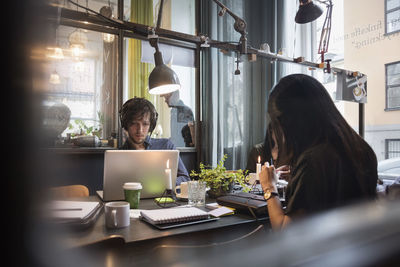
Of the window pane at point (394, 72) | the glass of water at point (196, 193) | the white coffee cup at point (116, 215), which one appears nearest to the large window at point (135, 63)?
the glass of water at point (196, 193)

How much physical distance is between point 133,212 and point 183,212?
0.26m

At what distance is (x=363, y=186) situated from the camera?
0.55m

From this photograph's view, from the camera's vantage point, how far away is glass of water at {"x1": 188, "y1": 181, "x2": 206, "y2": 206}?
1.36 metres

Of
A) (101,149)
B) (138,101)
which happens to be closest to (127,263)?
(138,101)

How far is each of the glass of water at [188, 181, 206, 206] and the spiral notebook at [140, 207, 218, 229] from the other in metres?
0.21

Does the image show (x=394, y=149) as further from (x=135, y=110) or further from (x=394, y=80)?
(x=135, y=110)

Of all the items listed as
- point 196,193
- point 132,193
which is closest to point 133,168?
point 132,193

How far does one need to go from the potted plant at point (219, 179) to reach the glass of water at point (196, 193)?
0.09 meters

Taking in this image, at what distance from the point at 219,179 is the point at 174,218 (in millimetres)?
483

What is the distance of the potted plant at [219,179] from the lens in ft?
4.80

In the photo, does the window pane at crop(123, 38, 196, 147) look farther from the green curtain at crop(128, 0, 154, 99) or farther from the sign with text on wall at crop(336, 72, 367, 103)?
the sign with text on wall at crop(336, 72, 367, 103)

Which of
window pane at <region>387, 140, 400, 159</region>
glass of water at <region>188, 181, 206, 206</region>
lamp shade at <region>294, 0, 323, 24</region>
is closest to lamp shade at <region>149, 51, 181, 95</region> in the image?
glass of water at <region>188, 181, 206, 206</region>

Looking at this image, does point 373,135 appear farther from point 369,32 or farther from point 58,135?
point 58,135

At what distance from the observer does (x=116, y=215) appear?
1018mm
